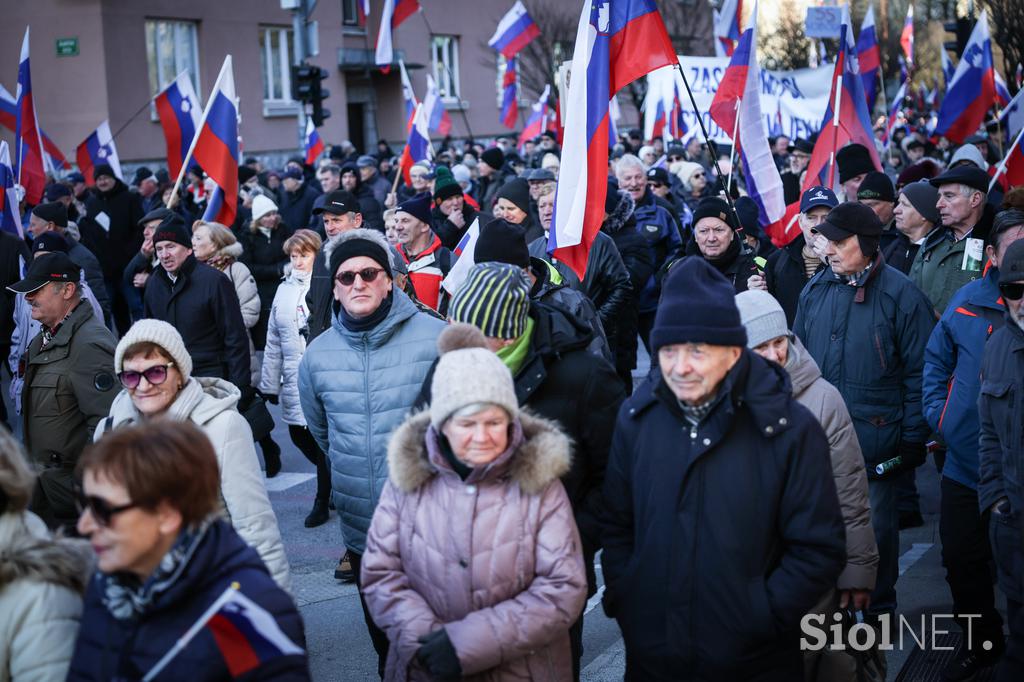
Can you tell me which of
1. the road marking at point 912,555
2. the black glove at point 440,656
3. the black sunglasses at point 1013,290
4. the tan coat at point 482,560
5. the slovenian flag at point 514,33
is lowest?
the road marking at point 912,555

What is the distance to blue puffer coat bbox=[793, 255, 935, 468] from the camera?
530 centimetres

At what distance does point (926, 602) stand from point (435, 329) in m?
2.91

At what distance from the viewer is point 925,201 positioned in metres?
7.11

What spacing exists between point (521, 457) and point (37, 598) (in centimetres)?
132

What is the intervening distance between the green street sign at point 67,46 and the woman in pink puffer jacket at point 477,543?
887 inches

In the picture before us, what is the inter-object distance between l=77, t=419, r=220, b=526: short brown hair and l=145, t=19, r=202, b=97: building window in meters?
23.1

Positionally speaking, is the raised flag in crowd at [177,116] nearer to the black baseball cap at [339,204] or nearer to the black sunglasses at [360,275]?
the black baseball cap at [339,204]

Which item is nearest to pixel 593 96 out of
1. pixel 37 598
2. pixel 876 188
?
pixel 876 188

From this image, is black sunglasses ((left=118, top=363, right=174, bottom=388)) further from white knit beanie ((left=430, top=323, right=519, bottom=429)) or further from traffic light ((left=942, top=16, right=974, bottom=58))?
traffic light ((left=942, top=16, right=974, bottom=58))

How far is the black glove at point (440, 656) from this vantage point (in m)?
3.23

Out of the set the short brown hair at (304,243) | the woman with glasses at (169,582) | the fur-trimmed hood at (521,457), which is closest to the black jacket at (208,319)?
the short brown hair at (304,243)

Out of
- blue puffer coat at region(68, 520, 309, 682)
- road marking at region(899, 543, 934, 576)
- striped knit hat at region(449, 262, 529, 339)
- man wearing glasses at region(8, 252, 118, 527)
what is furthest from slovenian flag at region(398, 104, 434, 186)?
blue puffer coat at region(68, 520, 309, 682)

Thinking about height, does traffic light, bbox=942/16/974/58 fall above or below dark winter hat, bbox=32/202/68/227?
above

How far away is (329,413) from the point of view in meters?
4.66
